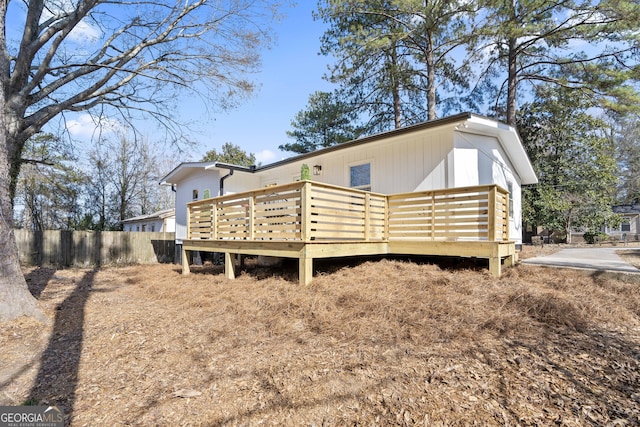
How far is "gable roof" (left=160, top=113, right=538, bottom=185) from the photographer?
682 centimetres

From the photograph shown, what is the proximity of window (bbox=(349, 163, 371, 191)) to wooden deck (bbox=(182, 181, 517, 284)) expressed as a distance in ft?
6.26

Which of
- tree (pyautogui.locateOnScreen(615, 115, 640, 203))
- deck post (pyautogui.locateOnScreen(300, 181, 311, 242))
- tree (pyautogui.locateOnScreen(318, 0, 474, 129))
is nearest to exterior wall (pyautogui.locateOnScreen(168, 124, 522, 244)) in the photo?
deck post (pyautogui.locateOnScreen(300, 181, 311, 242))

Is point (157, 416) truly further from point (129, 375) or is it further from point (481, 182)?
point (481, 182)

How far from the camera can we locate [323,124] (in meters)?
17.8

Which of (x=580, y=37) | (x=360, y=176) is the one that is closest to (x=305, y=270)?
(x=360, y=176)

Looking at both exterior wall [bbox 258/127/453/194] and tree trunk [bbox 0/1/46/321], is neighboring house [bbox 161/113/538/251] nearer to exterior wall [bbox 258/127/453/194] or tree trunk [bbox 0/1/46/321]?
exterior wall [bbox 258/127/453/194]

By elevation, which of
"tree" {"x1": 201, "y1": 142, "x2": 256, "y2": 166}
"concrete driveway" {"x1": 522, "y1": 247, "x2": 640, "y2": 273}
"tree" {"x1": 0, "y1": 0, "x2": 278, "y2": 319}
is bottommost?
"concrete driveway" {"x1": 522, "y1": 247, "x2": 640, "y2": 273}

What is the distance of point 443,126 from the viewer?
6945 mm

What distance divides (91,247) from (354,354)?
42.0ft

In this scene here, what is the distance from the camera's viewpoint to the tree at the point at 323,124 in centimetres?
1730

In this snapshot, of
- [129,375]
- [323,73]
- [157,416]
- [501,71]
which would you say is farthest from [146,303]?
[501,71]

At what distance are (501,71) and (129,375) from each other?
2026cm

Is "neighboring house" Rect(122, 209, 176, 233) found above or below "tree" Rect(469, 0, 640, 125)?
below

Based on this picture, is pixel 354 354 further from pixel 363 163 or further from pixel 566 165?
pixel 566 165
